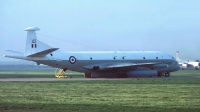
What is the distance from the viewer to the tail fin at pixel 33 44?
5306cm

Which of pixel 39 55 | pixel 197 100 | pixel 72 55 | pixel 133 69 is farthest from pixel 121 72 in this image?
pixel 197 100

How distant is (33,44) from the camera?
5328cm

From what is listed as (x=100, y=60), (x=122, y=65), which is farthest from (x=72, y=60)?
(x=122, y=65)

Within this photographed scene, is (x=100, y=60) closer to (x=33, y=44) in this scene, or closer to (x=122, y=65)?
(x=122, y=65)

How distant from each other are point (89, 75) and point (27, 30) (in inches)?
390

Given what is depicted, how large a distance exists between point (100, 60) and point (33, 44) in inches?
348

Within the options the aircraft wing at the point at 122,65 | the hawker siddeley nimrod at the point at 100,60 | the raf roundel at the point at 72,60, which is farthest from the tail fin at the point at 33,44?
the aircraft wing at the point at 122,65

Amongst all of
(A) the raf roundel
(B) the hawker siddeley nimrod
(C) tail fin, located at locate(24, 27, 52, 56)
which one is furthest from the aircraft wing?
(C) tail fin, located at locate(24, 27, 52, 56)

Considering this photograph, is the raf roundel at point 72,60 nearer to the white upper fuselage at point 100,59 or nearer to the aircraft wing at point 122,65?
the white upper fuselage at point 100,59

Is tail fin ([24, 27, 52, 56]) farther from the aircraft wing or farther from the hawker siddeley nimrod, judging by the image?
the aircraft wing

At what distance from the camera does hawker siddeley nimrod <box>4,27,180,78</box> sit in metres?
53.2

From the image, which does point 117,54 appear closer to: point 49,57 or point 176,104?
point 49,57

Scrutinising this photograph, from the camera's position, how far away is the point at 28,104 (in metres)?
21.2

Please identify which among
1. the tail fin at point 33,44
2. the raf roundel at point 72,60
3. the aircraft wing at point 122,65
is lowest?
the aircraft wing at point 122,65
